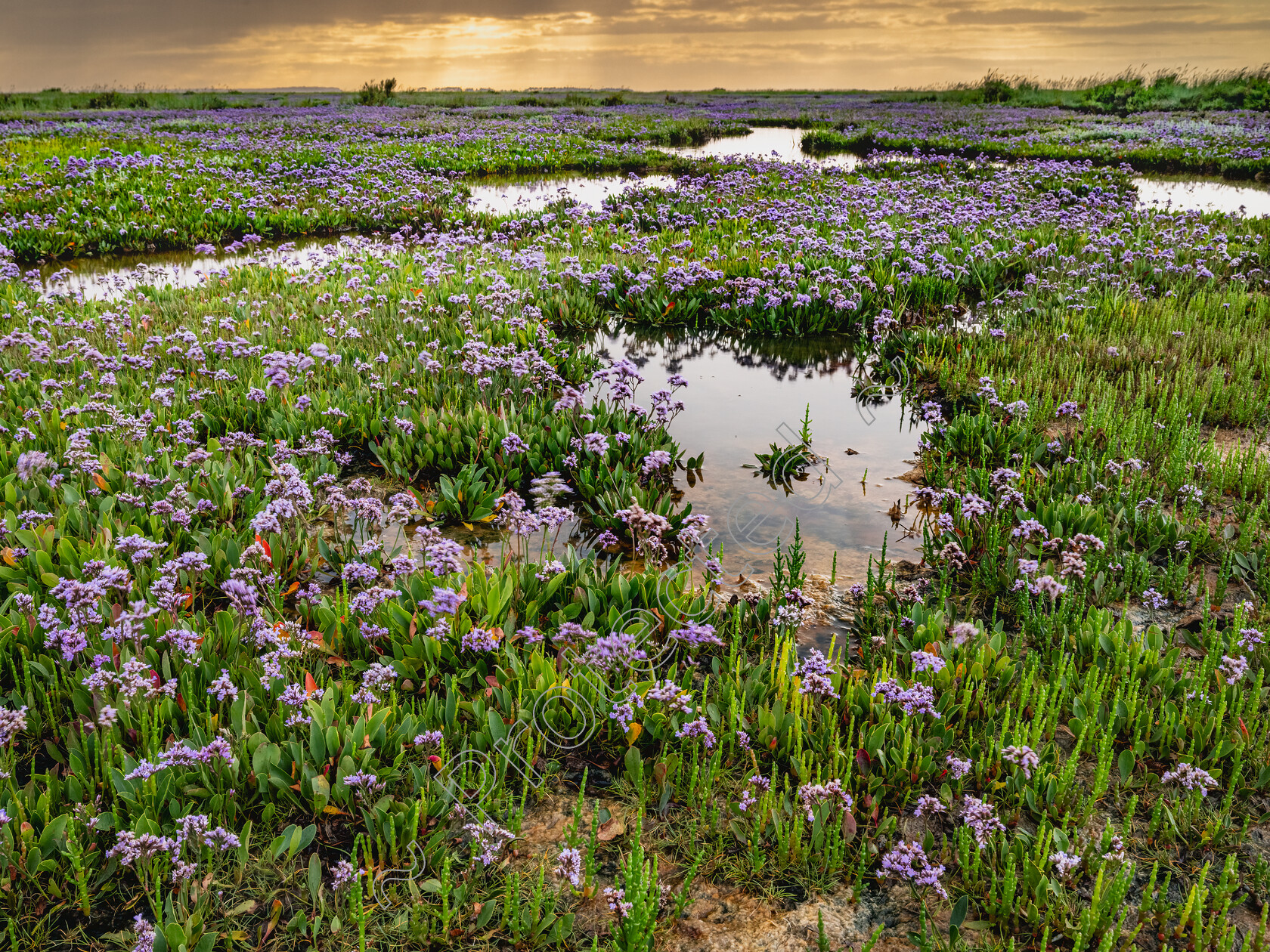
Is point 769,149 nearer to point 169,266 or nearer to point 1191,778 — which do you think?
point 169,266

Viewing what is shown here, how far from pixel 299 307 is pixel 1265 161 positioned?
2781 centimetres

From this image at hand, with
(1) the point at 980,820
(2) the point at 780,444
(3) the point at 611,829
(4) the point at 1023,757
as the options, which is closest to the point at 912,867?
(1) the point at 980,820

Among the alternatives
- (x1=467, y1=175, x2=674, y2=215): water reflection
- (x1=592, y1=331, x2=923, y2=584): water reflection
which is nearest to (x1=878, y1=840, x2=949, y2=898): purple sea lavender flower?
(x1=592, y1=331, x2=923, y2=584): water reflection

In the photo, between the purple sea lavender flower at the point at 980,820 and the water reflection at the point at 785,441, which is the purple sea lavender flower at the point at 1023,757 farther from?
the water reflection at the point at 785,441

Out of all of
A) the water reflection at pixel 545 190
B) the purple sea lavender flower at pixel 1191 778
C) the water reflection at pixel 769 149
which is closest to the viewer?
the purple sea lavender flower at pixel 1191 778

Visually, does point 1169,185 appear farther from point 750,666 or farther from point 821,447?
point 750,666

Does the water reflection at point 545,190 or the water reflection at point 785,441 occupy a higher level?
the water reflection at point 545,190

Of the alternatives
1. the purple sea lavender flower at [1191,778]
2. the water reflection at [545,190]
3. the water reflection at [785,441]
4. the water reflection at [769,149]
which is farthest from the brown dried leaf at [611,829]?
the water reflection at [769,149]

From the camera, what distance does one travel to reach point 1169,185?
73.4ft

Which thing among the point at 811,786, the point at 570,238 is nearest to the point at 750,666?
the point at 811,786

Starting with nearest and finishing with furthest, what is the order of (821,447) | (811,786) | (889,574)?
(811,786) < (889,574) < (821,447)

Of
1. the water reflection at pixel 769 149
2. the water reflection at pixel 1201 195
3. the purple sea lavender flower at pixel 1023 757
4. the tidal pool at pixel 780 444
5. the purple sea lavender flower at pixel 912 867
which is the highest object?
the water reflection at pixel 769 149

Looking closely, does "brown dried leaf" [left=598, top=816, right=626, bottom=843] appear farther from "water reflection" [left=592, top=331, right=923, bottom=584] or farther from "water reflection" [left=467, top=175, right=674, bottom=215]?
"water reflection" [left=467, top=175, right=674, bottom=215]

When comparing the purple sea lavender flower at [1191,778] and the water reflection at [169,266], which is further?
the water reflection at [169,266]
